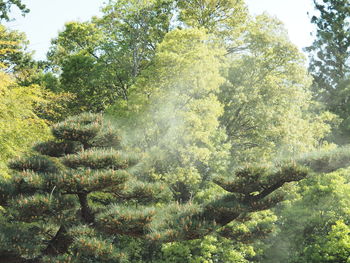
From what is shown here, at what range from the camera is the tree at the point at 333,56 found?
84.4 ft

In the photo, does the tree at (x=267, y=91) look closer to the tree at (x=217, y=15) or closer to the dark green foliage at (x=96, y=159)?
the tree at (x=217, y=15)

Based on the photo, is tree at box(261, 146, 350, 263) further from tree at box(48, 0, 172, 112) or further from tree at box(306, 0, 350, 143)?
tree at box(306, 0, 350, 143)

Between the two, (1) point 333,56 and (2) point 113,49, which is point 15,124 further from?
(1) point 333,56

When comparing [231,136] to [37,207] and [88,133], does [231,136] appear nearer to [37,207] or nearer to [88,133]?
[88,133]

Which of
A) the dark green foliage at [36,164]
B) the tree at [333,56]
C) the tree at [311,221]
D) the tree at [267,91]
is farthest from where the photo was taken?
the tree at [333,56]

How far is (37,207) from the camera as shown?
21.9 ft

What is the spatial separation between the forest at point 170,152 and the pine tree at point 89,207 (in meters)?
0.03

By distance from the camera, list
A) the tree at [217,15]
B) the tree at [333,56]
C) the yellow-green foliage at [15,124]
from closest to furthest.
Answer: the yellow-green foliage at [15,124] → the tree at [217,15] → the tree at [333,56]

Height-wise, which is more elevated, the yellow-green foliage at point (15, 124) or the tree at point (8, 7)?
the tree at point (8, 7)

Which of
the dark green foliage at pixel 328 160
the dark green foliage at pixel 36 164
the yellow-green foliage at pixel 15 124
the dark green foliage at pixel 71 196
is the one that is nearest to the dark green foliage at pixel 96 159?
the dark green foliage at pixel 71 196

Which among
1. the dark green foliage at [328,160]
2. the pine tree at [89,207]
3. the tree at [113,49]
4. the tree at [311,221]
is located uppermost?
the tree at [113,49]

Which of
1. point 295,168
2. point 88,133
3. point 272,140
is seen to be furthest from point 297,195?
point 88,133

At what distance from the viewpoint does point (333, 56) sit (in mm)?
27078

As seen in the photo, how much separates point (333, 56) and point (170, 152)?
63.1 feet
